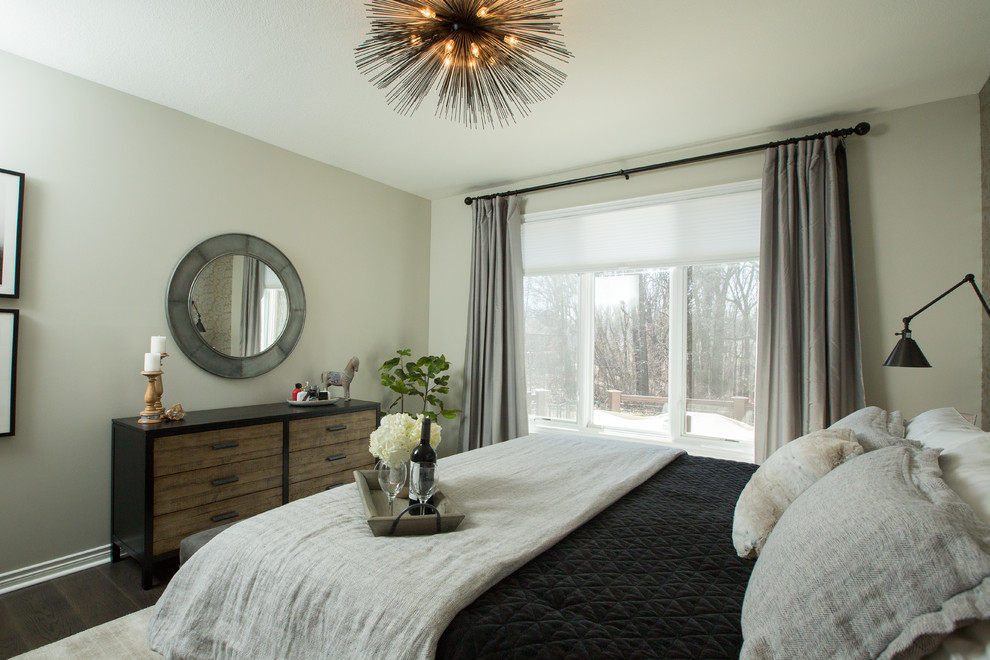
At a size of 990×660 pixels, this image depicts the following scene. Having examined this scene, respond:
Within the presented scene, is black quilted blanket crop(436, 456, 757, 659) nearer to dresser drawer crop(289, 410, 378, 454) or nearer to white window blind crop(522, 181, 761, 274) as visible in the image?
dresser drawer crop(289, 410, 378, 454)

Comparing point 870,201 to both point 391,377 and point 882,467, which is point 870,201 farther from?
point 391,377

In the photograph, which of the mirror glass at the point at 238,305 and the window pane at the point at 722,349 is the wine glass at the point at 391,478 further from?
the window pane at the point at 722,349

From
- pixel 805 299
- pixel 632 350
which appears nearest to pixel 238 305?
pixel 632 350

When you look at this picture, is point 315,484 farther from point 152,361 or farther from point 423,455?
point 423,455

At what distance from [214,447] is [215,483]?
192mm

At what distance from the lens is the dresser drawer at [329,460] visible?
310cm

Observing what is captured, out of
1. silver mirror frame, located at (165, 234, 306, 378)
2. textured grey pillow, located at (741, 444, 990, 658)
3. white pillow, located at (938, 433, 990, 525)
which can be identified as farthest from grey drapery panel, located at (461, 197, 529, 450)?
textured grey pillow, located at (741, 444, 990, 658)

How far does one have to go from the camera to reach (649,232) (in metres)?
3.73

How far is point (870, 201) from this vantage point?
2969 mm

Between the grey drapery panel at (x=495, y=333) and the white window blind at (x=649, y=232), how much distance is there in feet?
0.61

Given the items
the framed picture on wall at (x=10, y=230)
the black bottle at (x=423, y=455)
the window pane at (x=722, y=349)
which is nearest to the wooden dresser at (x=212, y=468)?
the framed picture on wall at (x=10, y=230)

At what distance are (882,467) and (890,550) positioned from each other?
37 cm

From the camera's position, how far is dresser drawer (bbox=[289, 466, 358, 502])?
3.09 metres

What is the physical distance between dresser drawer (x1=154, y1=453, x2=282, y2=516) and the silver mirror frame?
27.5 inches
